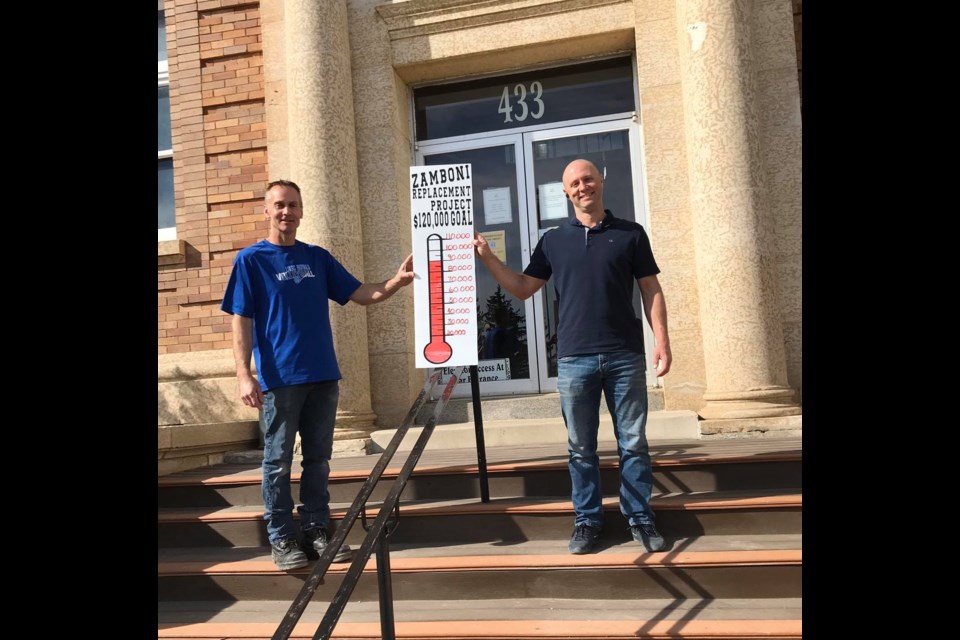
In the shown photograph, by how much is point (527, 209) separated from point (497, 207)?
314 millimetres

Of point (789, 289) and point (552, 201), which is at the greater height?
point (552, 201)

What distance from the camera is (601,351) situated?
3.74 metres

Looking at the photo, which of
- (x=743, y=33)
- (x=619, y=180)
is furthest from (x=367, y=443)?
(x=743, y=33)

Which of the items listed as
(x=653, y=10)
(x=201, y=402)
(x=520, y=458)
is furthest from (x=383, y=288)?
(x=653, y=10)

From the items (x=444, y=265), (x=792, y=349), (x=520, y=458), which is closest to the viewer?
(x=444, y=265)

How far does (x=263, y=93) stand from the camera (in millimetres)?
7121

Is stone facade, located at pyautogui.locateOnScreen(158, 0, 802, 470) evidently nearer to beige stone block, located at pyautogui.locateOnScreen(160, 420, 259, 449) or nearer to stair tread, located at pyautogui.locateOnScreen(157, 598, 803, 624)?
beige stone block, located at pyautogui.locateOnScreen(160, 420, 259, 449)

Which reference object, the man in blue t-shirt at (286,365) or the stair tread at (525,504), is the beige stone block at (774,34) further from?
the man in blue t-shirt at (286,365)

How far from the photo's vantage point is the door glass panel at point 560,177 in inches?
275

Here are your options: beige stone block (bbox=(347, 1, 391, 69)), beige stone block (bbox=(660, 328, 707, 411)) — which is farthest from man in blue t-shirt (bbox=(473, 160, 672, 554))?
beige stone block (bbox=(347, 1, 391, 69))

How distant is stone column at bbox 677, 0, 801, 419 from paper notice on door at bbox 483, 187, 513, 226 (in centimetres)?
190

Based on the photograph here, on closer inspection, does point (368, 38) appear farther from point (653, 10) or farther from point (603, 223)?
point (603, 223)

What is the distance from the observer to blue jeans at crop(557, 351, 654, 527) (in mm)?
3711

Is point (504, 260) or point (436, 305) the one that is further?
point (504, 260)
